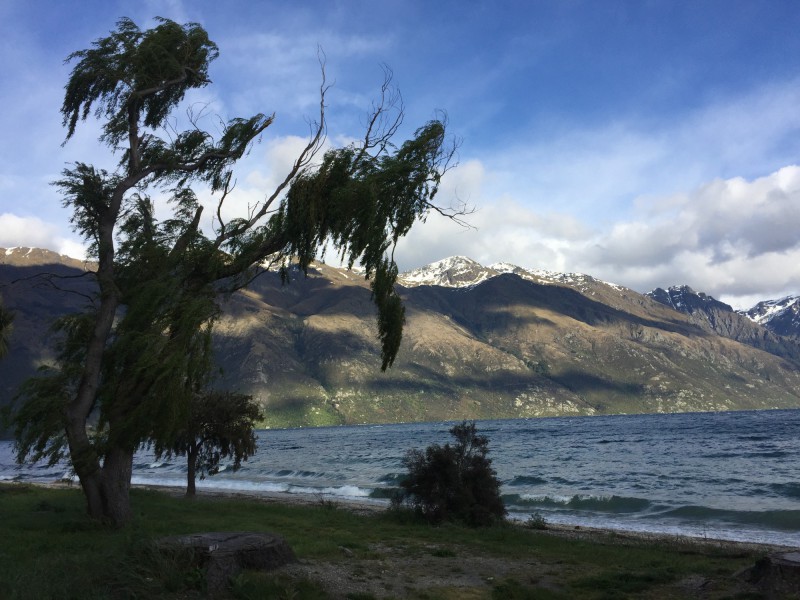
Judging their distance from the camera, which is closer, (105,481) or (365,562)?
(365,562)

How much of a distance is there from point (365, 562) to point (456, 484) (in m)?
13.0

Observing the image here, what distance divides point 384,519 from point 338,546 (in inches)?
455

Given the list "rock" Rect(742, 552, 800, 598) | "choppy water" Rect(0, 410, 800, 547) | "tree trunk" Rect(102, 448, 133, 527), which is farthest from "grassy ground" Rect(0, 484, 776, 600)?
"choppy water" Rect(0, 410, 800, 547)

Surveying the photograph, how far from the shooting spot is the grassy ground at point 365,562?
34.4ft

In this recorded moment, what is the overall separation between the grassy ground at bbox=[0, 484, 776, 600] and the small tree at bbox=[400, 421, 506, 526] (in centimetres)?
157

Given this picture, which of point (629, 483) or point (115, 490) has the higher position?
point (115, 490)

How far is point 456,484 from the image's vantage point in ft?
90.6

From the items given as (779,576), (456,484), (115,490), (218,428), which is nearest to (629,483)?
(456,484)

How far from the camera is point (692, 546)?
21.7m

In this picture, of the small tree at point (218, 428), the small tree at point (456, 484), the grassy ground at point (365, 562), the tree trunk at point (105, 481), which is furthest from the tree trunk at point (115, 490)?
the small tree at point (218, 428)

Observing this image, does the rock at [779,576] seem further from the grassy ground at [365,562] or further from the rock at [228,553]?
the rock at [228,553]

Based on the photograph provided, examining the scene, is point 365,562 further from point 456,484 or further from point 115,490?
point 456,484

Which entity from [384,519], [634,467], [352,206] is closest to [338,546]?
[352,206]

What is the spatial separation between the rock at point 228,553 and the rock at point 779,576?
9.43 m
